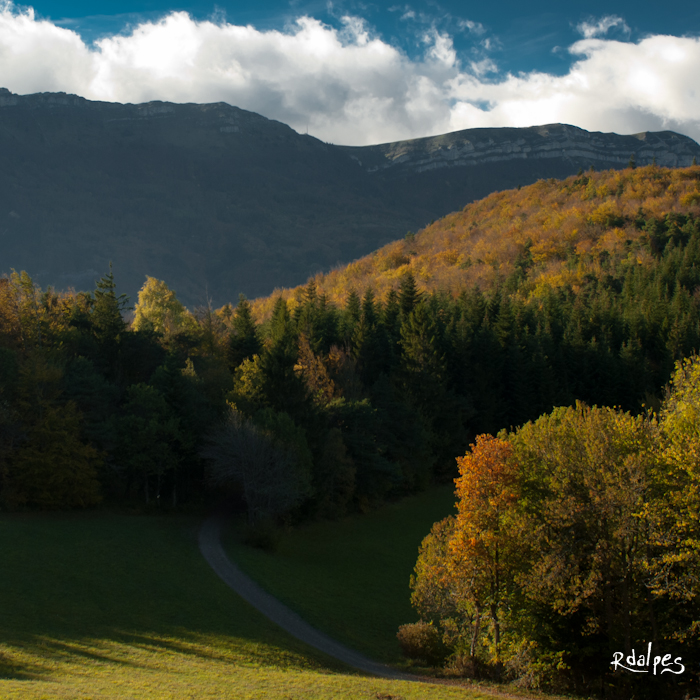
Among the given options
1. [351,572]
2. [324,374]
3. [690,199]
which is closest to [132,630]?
[351,572]

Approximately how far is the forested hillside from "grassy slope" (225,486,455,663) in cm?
255

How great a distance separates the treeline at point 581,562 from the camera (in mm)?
20469

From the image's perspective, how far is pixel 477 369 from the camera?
251 feet

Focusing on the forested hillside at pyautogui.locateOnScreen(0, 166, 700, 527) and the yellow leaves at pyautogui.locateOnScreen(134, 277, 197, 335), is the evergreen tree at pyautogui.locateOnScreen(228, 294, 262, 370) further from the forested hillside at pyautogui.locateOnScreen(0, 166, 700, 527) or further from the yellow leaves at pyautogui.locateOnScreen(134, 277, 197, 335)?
the yellow leaves at pyautogui.locateOnScreen(134, 277, 197, 335)

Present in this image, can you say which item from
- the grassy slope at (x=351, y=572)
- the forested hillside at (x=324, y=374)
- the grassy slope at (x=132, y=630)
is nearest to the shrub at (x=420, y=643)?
the grassy slope at (x=351, y=572)

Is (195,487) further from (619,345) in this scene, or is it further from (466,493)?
(619,345)

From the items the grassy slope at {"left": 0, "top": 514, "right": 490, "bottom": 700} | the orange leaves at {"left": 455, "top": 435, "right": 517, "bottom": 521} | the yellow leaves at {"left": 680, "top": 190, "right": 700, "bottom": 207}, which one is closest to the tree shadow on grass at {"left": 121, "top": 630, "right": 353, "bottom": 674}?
the grassy slope at {"left": 0, "top": 514, "right": 490, "bottom": 700}

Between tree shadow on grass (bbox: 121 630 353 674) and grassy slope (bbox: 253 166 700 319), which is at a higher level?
grassy slope (bbox: 253 166 700 319)

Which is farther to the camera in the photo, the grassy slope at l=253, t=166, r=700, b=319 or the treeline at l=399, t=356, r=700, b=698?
the grassy slope at l=253, t=166, r=700, b=319

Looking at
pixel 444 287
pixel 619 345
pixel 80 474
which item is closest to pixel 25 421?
pixel 80 474
